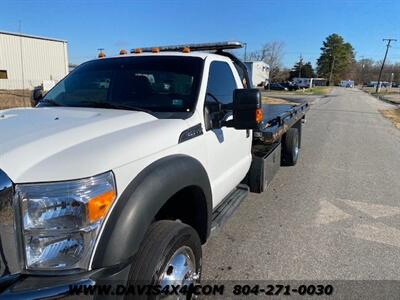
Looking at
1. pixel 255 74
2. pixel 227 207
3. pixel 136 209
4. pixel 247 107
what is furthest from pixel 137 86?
pixel 255 74

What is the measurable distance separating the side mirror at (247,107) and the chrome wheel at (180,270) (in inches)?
43.2

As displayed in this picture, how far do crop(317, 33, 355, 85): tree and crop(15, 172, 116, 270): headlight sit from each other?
12935 cm

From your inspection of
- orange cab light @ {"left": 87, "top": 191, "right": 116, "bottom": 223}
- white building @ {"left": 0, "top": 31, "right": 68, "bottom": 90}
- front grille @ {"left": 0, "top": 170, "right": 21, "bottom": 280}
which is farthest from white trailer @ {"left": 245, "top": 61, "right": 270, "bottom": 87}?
white building @ {"left": 0, "top": 31, "right": 68, "bottom": 90}

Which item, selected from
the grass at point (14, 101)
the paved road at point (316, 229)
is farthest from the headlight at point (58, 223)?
the grass at point (14, 101)

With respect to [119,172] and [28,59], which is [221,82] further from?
[28,59]

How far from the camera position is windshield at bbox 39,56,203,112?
126 inches

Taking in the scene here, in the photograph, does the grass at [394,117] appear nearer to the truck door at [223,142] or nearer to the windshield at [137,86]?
the truck door at [223,142]

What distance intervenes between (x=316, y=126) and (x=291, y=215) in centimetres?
1067

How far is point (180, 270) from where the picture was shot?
253 cm

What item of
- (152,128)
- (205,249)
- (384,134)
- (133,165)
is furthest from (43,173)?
(384,134)

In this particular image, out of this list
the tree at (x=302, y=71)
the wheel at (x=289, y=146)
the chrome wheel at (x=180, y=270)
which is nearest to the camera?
the chrome wheel at (x=180, y=270)

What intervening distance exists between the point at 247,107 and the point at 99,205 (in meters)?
1.54

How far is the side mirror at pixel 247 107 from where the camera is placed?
9.71 ft

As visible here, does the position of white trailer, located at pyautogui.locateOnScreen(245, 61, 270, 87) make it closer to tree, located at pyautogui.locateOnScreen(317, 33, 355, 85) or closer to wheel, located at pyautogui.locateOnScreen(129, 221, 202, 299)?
wheel, located at pyautogui.locateOnScreen(129, 221, 202, 299)
